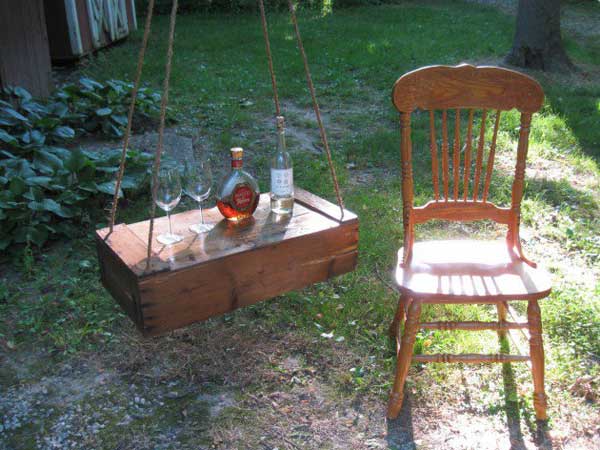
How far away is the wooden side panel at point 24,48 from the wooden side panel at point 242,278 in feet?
13.6

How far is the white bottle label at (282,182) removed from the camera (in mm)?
2211

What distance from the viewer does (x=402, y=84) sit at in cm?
221

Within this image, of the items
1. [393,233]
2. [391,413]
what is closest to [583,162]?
[393,233]

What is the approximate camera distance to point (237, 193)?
2137 mm

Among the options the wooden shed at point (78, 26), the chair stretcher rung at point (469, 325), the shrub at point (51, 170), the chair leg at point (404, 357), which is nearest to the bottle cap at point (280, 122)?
the chair leg at point (404, 357)

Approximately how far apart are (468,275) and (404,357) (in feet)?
1.28

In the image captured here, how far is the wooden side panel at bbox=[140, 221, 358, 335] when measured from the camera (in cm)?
185

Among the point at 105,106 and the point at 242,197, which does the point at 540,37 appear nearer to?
the point at 105,106

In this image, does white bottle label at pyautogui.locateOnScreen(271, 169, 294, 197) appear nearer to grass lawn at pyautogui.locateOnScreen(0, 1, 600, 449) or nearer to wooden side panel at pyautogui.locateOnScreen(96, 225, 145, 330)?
wooden side panel at pyautogui.locateOnScreen(96, 225, 145, 330)

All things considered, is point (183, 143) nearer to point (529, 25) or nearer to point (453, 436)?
point (453, 436)

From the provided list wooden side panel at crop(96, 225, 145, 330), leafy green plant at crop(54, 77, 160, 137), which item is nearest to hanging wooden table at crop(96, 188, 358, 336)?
wooden side panel at crop(96, 225, 145, 330)

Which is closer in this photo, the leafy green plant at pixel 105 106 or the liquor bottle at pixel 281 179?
the liquor bottle at pixel 281 179

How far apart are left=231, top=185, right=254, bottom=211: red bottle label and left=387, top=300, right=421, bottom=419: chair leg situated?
0.71 m

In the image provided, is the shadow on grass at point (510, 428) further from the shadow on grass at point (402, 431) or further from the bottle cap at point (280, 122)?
the bottle cap at point (280, 122)
